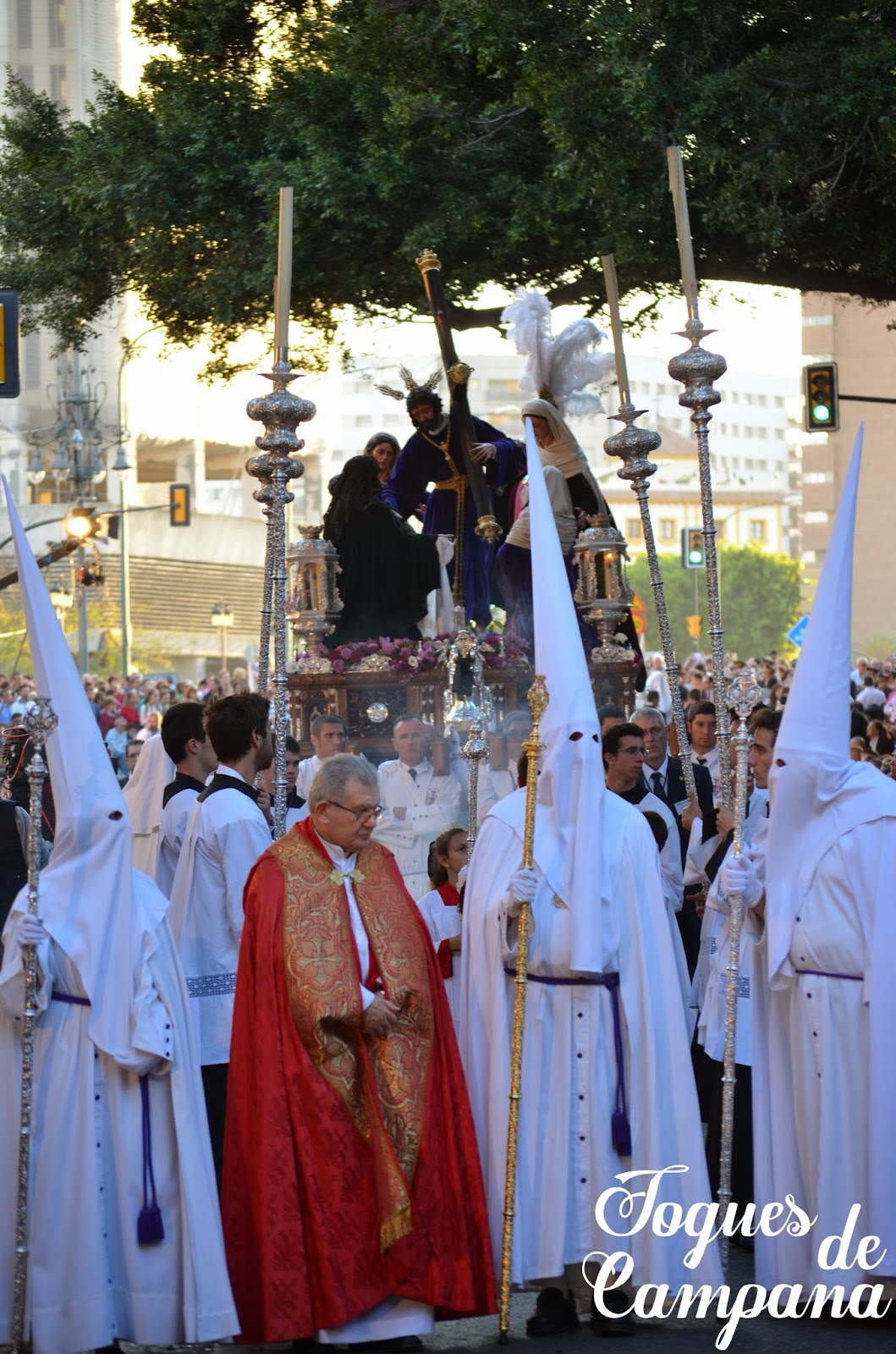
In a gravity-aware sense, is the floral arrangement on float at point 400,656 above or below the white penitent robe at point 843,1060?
above

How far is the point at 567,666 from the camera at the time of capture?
6305 mm

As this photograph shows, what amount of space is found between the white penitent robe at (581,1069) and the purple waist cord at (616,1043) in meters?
0.01

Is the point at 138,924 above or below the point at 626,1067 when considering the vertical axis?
above

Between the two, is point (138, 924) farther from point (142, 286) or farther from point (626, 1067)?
point (142, 286)

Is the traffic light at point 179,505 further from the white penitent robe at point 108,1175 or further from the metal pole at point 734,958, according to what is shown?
the white penitent robe at point 108,1175

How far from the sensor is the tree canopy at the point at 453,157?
537 inches

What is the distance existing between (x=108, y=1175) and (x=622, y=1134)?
1551mm

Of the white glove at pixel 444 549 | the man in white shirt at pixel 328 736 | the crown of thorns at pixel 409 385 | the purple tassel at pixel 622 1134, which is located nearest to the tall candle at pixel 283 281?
the man in white shirt at pixel 328 736

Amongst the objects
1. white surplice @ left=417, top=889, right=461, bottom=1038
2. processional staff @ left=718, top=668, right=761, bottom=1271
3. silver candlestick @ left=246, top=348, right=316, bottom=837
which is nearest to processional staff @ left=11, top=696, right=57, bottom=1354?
white surplice @ left=417, top=889, right=461, bottom=1038

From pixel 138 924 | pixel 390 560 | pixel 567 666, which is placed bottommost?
pixel 138 924

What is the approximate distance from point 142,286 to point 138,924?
487 inches

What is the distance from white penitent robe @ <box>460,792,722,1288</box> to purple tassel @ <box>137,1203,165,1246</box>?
106 centimetres

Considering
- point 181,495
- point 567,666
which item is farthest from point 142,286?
point 181,495

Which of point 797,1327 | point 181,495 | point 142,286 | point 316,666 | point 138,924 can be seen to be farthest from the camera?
point 181,495
